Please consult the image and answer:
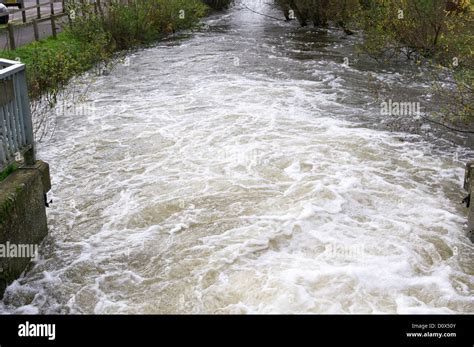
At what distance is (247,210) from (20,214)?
10.7 ft

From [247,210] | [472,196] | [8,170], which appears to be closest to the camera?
[8,170]

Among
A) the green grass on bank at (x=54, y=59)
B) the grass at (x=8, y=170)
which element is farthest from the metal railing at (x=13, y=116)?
the green grass on bank at (x=54, y=59)

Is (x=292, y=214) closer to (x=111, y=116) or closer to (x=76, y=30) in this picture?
(x=111, y=116)

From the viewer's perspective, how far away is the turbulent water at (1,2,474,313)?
6348mm

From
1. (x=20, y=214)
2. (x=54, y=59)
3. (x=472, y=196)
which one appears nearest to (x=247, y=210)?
(x=472, y=196)

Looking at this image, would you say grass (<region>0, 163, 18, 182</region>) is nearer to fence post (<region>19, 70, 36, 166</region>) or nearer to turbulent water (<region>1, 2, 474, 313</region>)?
fence post (<region>19, 70, 36, 166</region>)

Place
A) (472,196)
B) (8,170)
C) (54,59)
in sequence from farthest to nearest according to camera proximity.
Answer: (54,59) < (472,196) < (8,170)

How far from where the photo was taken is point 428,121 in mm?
12891

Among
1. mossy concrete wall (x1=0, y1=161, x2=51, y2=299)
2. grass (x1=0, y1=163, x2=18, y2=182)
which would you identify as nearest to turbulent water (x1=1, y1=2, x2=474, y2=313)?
mossy concrete wall (x1=0, y1=161, x2=51, y2=299)

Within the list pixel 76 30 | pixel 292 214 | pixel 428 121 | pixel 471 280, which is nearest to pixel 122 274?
pixel 292 214

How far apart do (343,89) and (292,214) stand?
858 centimetres

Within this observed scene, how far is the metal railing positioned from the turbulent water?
136 centimetres

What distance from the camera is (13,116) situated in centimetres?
660

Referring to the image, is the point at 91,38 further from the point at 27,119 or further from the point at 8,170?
the point at 8,170
